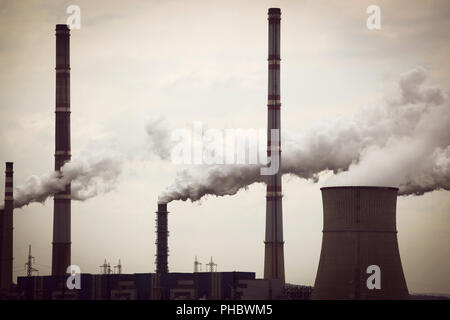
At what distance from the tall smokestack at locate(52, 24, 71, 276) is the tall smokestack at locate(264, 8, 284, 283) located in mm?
12384

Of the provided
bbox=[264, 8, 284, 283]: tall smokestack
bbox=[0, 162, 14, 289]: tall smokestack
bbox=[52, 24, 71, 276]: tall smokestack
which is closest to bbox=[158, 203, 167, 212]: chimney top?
bbox=[52, 24, 71, 276]: tall smokestack

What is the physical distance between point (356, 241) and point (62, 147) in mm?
22346

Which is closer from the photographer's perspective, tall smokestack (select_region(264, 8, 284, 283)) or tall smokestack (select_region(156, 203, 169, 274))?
tall smokestack (select_region(264, 8, 284, 283))

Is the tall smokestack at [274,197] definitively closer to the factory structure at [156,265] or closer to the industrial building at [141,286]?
the factory structure at [156,265]

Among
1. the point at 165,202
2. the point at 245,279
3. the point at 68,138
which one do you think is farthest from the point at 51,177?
the point at 245,279

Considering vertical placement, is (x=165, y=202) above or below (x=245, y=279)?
above

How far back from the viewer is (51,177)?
236 ft

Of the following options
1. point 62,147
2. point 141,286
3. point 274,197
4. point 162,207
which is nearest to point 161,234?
point 162,207

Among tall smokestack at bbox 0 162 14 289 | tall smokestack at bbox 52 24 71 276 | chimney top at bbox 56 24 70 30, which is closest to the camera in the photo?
tall smokestack at bbox 52 24 71 276

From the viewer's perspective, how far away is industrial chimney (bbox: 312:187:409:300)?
190 ft

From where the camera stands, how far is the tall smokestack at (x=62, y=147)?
2844 inches

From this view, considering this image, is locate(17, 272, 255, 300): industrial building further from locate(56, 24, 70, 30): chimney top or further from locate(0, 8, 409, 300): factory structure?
locate(56, 24, 70, 30): chimney top
